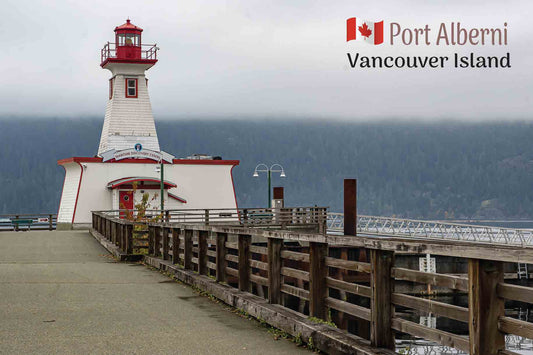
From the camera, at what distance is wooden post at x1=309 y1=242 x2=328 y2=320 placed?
28.8ft

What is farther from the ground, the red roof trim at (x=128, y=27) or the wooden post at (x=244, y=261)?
the red roof trim at (x=128, y=27)

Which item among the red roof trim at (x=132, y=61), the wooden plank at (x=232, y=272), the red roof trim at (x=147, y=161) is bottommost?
the wooden plank at (x=232, y=272)

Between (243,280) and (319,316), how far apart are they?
3044mm

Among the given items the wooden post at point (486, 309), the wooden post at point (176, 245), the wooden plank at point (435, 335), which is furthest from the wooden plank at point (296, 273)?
the wooden post at point (176, 245)

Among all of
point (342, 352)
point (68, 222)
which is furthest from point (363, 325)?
point (68, 222)

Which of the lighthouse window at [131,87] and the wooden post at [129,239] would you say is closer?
the wooden post at [129,239]

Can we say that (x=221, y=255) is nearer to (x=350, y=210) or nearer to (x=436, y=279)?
(x=436, y=279)

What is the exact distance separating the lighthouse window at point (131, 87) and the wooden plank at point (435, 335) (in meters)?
50.3

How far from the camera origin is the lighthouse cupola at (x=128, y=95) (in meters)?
54.8

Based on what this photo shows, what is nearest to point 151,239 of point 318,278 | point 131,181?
point 318,278

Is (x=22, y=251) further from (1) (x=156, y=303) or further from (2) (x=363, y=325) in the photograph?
(1) (x=156, y=303)

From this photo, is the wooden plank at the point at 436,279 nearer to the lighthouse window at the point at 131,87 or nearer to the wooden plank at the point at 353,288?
the wooden plank at the point at 353,288

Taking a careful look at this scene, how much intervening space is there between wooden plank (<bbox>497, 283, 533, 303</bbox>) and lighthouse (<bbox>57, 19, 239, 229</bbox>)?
1801 inches

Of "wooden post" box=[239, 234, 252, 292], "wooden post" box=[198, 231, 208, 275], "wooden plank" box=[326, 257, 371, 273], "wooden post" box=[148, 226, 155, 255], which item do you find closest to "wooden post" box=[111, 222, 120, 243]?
"wooden post" box=[148, 226, 155, 255]
